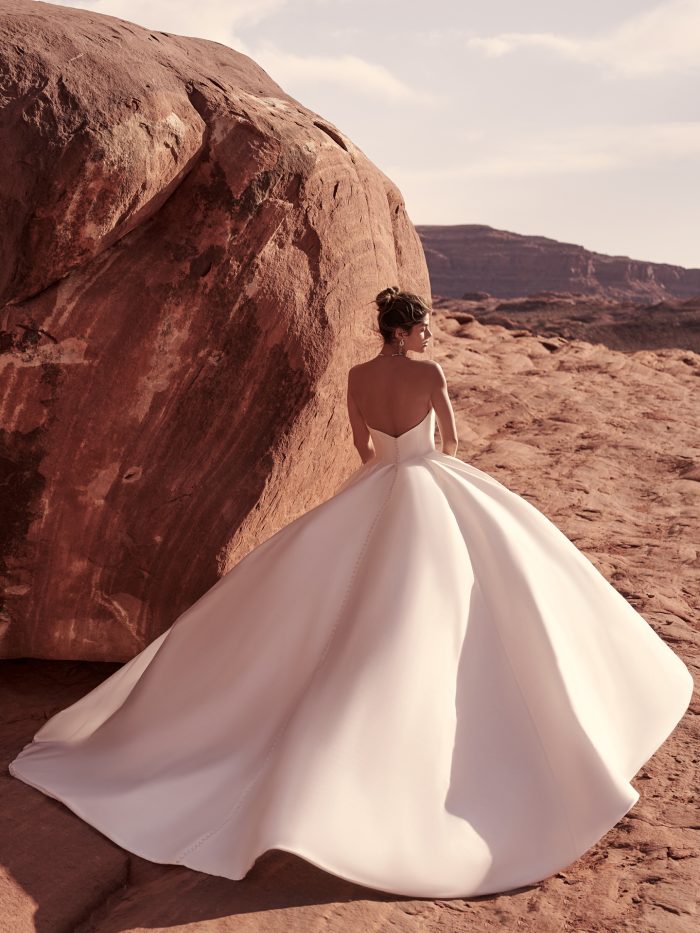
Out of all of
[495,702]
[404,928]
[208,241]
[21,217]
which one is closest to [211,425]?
[208,241]

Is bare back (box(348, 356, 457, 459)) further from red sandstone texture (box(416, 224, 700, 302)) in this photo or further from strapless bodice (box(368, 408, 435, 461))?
red sandstone texture (box(416, 224, 700, 302))

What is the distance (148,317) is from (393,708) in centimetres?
168

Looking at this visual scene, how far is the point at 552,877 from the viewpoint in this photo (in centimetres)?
259

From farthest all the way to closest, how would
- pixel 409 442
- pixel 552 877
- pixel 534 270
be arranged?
pixel 534 270 < pixel 409 442 < pixel 552 877

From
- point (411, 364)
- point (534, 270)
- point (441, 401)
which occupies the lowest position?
point (441, 401)

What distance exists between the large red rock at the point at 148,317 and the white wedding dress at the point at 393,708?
525 millimetres

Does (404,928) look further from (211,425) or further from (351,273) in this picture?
(351,273)

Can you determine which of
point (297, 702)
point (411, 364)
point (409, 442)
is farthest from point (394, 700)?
point (411, 364)

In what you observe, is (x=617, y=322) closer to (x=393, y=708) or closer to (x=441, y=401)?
(x=441, y=401)

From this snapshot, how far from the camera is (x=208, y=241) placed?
3.48 meters

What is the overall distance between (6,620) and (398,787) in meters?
1.82

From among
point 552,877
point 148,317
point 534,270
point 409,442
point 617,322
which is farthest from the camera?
point 534,270

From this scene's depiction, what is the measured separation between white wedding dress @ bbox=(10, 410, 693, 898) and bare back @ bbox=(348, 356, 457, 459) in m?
0.05

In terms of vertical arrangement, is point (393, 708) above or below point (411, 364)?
below
